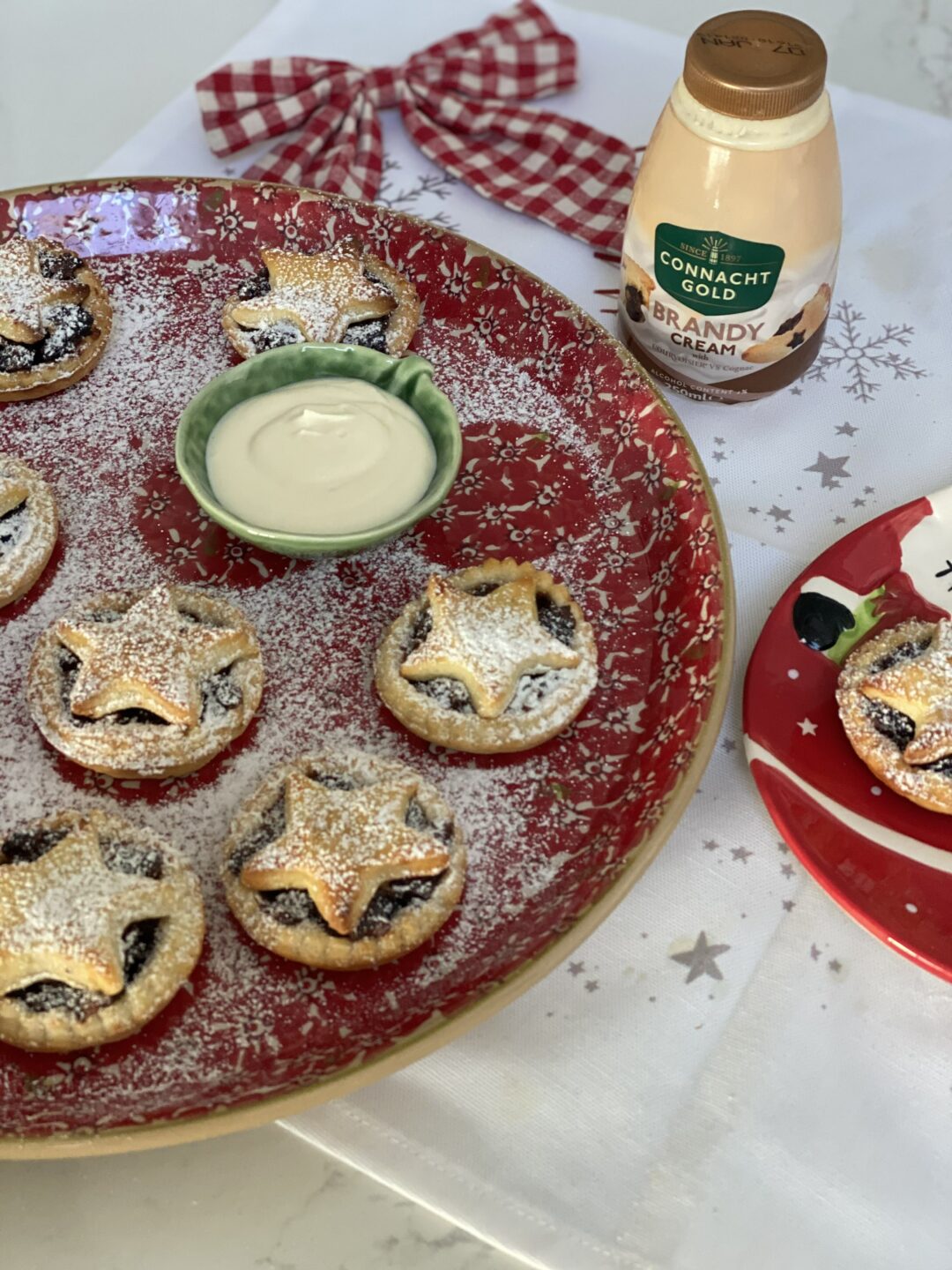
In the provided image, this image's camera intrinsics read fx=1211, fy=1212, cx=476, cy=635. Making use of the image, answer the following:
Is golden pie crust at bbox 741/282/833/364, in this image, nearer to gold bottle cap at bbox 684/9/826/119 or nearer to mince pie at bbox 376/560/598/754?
gold bottle cap at bbox 684/9/826/119

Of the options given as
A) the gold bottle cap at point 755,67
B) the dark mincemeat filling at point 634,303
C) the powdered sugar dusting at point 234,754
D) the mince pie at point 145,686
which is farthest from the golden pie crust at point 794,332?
the mince pie at point 145,686

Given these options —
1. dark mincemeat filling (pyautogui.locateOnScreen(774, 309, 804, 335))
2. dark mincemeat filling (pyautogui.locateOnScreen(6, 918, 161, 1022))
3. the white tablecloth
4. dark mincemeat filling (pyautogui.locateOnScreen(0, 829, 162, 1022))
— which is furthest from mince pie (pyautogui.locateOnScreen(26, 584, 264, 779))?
dark mincemeat filling (pyautogui.locateOnScreen(774, 309, 804, 335))

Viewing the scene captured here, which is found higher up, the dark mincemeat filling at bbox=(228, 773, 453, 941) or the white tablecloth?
the dark mincemeat filling at bbox=(228, 773, 453, 941)

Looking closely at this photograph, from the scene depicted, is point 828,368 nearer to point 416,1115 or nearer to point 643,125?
point 643,125

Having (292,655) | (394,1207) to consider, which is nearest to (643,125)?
(292,655)

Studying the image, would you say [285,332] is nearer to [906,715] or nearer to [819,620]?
[819,620]
